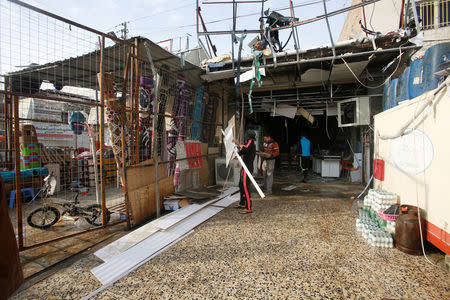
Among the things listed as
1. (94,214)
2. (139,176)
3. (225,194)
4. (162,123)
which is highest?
(162,123)

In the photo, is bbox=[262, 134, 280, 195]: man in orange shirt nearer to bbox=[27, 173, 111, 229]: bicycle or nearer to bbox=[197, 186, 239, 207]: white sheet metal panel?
bbox=[197, 186, 239, 207]: white sheet metal panel

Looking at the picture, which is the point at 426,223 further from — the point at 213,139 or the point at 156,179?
the point at 213,139

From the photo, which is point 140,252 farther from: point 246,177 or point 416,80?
point 416,80

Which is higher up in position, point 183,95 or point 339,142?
point 183,95

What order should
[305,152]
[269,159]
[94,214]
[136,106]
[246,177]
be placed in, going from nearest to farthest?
[94,214] < [136,106] < [246,177] < [269,159] < [305,152]

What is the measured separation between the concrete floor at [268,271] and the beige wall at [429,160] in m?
0.74

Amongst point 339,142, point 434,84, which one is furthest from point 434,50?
point 339,142

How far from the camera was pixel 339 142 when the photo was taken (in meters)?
11.7

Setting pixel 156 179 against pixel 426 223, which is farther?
pixel 156 179

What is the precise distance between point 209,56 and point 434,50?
6073 mm

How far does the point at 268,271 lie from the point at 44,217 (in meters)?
4.41

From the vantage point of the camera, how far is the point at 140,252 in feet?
10.2

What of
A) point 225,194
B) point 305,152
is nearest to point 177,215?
point 225,194

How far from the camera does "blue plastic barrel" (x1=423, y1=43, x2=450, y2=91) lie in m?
3.22
